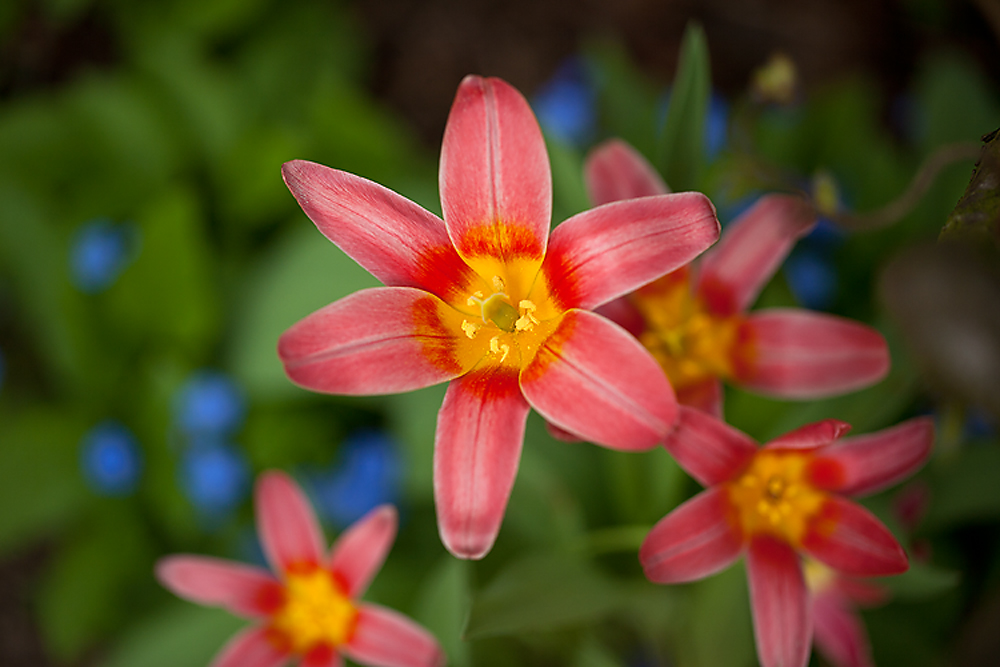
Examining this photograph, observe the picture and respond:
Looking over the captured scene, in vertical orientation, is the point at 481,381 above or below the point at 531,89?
below

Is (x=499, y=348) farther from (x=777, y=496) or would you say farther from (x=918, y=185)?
(x=918, y=185)

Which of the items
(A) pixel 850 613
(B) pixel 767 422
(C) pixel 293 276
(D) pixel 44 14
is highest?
(D) pixel 44 14

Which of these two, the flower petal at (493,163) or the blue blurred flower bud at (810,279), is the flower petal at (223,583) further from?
the blue blurred flower bud at (810,279)

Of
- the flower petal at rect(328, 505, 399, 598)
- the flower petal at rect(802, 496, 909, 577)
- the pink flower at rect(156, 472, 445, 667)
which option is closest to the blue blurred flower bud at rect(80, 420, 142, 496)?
the pink flower at rect(156, 472, 445, 667)

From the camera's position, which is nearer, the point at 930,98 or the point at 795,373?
the point at 795,373

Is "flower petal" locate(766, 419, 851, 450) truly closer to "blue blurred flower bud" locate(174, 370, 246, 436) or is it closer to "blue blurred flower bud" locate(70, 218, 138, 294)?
"blue blurred flower bud" locate(174, 370, 246, 436)

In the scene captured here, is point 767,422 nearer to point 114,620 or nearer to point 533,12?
point 114,620

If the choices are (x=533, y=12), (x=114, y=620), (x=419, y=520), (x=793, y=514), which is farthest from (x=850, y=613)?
(x=533, y=12)
